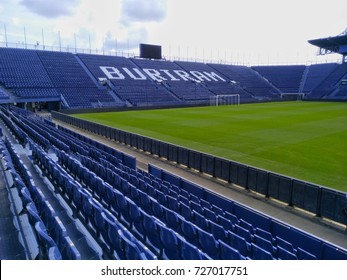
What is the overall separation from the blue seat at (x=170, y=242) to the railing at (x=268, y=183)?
5.91 m

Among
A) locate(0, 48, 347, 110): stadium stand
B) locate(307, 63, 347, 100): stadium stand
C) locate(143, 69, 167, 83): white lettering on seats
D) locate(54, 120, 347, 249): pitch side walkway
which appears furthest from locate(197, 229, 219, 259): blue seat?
locate(307, 63, 347, 100): stadium stand

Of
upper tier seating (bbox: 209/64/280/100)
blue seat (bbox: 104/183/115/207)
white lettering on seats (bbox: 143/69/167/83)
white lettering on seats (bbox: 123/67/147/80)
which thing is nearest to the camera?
blue seat (bbox: 104/183/115/207)

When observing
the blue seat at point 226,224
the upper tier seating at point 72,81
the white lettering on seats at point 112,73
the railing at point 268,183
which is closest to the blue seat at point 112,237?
the blue seat at point 226,224

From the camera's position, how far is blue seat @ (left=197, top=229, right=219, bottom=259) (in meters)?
5.01

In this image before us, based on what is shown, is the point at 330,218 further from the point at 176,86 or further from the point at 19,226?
the point at 176,86

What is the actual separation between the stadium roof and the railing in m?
61.1

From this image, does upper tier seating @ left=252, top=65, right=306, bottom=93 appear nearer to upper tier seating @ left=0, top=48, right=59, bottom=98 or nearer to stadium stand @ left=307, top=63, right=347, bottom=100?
stadium stand @ left=307, top=63, right=347, bottom=100

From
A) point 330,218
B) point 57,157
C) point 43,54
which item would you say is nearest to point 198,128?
point 57,157

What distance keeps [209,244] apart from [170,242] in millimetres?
811

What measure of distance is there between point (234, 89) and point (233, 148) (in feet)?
175

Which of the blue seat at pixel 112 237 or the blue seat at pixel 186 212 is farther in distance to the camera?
the blue seat at pixel 186 212

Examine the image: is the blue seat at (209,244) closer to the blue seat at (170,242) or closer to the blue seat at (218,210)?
the blue seat at (170,242)

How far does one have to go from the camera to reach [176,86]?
59594 millimetres

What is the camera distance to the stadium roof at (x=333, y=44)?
196ft
